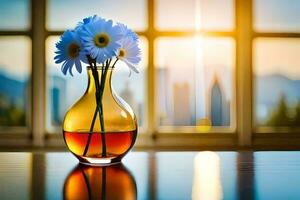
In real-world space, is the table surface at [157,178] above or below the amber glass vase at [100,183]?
below

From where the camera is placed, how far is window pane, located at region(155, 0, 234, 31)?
256cm

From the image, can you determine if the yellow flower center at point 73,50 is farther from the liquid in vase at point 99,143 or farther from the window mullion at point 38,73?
the window mullion at point 38,73

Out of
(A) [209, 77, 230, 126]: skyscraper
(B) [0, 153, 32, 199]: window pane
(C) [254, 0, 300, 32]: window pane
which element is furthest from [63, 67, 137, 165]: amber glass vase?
(C) [254, 0, 300, 32]: window pane

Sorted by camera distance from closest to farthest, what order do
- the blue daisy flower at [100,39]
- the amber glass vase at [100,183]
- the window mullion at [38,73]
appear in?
1. the amber glass vase at [100,183]
2. the blue daisy flower at [100,39]
3. the window mullion at [38,73]

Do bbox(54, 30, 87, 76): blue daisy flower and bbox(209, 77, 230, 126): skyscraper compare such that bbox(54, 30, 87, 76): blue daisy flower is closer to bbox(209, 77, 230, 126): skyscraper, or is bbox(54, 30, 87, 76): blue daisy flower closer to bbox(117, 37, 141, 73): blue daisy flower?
bbox(117, 37, 141, 73): blue daisy flower

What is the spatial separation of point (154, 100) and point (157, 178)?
5.65 feet

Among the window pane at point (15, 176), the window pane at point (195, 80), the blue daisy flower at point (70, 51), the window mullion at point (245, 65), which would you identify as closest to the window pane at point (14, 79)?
the window pane at point (195, 80)

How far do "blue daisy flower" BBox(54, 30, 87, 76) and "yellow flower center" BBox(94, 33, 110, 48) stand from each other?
0.12 feet

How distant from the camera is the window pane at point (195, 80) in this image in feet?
8.46

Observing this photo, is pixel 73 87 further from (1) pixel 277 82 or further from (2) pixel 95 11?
(1) pixel 277 82

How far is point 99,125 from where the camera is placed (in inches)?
36.4

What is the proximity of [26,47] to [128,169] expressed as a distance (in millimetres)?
1800

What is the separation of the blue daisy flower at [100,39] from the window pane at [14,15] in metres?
1.76

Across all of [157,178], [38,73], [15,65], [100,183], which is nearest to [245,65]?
[38,73]
